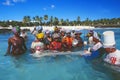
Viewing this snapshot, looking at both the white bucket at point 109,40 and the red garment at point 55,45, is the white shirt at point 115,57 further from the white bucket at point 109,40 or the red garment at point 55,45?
the red garment at point 55,45

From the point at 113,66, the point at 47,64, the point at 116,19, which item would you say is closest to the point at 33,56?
the point at 47,64

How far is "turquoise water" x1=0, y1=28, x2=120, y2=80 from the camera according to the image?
30.8 feet

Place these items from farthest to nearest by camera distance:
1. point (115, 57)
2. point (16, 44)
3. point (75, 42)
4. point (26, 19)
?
1. point (26, 19)
2. point (75, 42)
3. point (16, 44)
4. point (115, 57)

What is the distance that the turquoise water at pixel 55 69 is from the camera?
9.38 metres

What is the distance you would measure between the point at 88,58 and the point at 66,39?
4.89m

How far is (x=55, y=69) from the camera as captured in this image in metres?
10.8

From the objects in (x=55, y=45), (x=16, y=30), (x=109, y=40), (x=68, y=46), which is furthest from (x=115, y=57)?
(x=68, y=46)

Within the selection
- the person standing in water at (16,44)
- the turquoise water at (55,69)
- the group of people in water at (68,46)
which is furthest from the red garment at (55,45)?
the person standing in water at (16,44)

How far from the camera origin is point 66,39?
16.1 m

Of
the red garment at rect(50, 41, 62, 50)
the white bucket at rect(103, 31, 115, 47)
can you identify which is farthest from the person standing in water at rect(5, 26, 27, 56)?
the white bucket at rect(103, 31, 115, 47)

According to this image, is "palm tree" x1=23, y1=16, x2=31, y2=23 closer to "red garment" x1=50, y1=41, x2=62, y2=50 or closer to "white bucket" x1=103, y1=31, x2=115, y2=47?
"red garment" x1=50, y1=41, x2=62, y2=50

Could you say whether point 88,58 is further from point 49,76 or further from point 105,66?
point 49,76

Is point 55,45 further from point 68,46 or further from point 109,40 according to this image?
point 109,40

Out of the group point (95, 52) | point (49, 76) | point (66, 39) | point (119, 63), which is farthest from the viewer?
point (66, 39)
